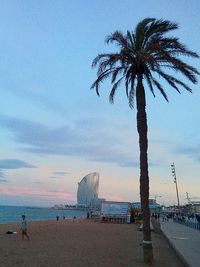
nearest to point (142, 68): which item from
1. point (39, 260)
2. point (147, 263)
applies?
Answer: point (147, 263)

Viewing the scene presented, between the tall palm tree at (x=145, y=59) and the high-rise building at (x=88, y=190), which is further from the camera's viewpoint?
the high-rise building at (x=88, y=190)

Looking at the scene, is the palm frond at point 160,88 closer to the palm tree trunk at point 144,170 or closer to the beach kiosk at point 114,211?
the palm tree trunk at point 144,170

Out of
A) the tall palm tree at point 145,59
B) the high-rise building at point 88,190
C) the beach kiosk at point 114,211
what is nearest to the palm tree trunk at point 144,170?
the tall palm tree at point 145,59

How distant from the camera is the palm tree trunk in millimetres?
15577

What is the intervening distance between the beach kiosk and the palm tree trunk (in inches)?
1857

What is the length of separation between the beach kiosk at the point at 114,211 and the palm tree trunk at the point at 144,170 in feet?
155

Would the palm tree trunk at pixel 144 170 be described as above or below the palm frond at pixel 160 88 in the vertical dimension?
below

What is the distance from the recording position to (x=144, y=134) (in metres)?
16.0

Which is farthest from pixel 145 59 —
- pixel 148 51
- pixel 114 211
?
pixel 114 211

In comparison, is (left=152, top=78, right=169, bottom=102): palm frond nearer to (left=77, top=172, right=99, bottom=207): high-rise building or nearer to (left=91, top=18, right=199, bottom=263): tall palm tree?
(left=91, top=18, right=199, bottom=263): tall palm tree

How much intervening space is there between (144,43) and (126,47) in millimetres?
701

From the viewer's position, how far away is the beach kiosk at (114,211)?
6306 cm

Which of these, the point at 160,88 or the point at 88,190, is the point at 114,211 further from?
the point at 88,190

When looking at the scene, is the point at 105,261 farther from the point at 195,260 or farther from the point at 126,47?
the point at 126,47
